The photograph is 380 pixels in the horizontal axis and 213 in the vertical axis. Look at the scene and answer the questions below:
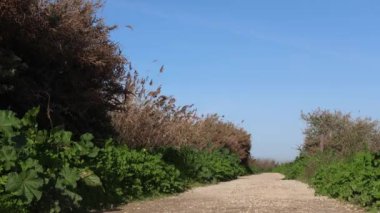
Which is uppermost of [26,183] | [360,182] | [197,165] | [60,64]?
[60,64]

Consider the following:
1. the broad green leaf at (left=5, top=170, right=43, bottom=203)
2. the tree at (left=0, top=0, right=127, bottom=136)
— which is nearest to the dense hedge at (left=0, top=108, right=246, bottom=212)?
the broad green leaf at (left=5, top=170, right=43, bottom=203)

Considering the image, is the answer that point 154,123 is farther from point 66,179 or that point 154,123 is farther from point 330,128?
point 330,128

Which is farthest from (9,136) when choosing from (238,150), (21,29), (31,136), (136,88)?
(238,150)

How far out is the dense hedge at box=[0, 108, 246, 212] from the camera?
539 cm

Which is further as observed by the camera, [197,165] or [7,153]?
[197,165]

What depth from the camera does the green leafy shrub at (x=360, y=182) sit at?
9.25m

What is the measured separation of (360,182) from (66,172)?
542 cm

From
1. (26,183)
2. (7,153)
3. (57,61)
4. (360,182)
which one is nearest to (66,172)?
(26,183)

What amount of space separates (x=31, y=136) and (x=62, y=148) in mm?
600

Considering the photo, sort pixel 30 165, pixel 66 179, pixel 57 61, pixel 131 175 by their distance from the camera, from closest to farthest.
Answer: pixel 30 165
pixel 66 179
pixel 57 61
pixel 131 175

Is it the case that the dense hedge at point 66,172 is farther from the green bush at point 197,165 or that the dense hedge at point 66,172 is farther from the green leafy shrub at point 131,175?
the green bush at point 197,165

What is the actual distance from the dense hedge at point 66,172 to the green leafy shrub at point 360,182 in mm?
3731

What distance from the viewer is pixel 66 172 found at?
22.3 feet

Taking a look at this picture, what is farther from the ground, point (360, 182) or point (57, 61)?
point (57, 61)
